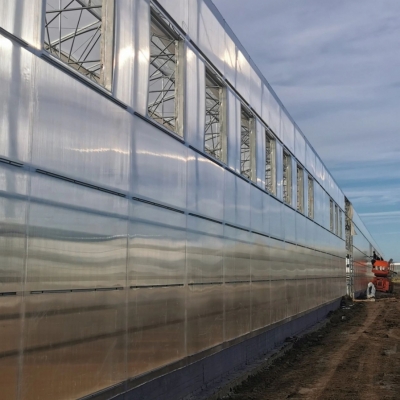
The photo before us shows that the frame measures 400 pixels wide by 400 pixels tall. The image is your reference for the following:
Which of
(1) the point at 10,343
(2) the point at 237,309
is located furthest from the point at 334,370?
(1) the point at 10,343

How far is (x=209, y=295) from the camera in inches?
395

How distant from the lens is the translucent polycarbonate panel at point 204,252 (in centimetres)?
919

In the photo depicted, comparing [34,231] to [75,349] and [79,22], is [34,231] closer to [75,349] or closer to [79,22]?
[75,349]

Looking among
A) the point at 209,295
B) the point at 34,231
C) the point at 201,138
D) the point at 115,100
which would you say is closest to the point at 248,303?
the point at 209,295

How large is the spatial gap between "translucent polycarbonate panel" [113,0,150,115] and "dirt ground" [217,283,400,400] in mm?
5233

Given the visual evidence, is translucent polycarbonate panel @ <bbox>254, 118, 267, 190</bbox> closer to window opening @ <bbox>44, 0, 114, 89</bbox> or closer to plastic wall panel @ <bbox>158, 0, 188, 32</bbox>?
window opening @ <bbox>44, 0, 114, 89</bbox>

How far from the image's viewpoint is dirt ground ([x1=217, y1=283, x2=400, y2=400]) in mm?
10844

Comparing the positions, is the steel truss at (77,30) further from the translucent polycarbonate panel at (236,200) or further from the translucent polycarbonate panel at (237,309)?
the translucent polycarbonate panel at (237,309)

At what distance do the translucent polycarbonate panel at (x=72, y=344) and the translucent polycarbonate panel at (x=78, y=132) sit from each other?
1.17 meters

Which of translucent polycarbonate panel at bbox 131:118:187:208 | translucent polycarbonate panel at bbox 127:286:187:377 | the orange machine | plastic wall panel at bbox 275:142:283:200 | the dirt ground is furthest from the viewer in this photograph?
the orange machine

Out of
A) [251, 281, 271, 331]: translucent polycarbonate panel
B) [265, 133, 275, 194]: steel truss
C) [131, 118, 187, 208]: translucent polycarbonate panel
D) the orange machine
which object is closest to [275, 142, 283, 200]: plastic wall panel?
[265, 133, 275, 194]: steel truss

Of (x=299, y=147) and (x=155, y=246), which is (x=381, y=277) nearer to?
(x=299, y=147)

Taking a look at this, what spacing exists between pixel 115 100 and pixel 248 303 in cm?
685

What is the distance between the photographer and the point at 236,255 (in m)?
11.8
